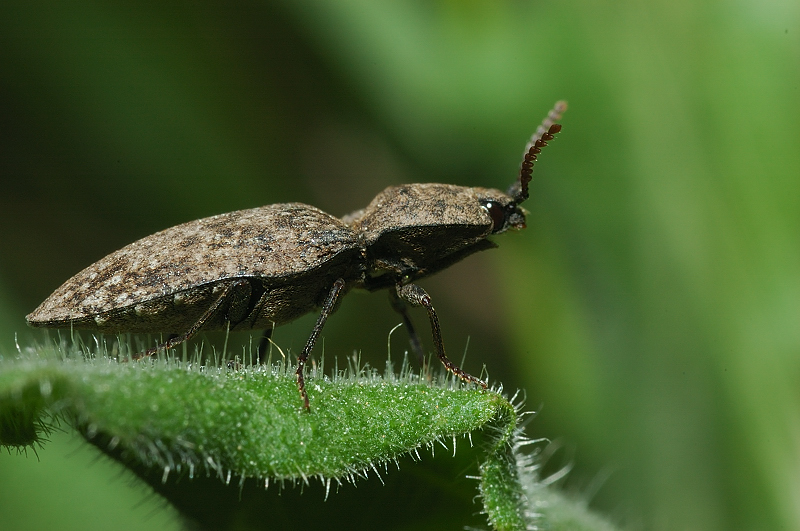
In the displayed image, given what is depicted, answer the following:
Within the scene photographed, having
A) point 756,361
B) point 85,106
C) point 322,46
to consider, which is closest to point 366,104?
point 322,46

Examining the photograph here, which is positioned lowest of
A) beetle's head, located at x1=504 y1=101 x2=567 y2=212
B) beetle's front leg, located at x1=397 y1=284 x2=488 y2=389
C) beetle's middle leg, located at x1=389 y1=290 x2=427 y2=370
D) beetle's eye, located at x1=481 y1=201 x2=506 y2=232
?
beetle's middle leg, located at x1=389 y1=290 x2=427 y2=370

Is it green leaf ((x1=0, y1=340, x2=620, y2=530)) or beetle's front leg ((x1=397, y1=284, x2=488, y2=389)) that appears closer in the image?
green leaf ((x1=0, y1=340, x2=620, y2=530))

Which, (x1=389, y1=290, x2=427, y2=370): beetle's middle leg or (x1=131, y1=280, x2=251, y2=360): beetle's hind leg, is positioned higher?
(x1=389, y1=290, x2=427, y2=370): beetle's middle leg

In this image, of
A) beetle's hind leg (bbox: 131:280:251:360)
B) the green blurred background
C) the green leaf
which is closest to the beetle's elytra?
beetle's hind leg (bbox: 131:280:251:360)

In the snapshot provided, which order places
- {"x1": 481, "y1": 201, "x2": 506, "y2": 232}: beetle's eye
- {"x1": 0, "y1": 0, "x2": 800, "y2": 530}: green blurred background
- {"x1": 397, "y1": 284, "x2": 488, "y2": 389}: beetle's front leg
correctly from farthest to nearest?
{"x1": 0, "y1": 0, "x2": 800, "y2": 530}: green blurred background < {"x1": 481, "y1": 201, "x2": 506, "y2": 232}: beetle's eye < {"x1": 397, "y1": 284, "x2": 488, "y2": 389}: beetle's front leg

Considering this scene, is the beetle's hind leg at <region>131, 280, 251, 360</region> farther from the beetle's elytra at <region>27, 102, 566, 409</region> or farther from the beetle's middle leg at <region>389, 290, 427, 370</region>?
the beetle's middle leg at <region>389, 290, 427, 370</region>

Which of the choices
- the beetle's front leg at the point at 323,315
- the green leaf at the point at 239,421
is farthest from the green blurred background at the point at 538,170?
the green leaf at the point at 239,421

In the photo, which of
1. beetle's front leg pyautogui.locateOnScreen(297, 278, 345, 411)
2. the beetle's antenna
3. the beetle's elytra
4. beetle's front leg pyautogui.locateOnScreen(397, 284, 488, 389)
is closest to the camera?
beetle's front leg pyautogui.locateOnScreen(297, 278, 345, 411)

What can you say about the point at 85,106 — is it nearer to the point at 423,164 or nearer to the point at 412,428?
the point at 423,164

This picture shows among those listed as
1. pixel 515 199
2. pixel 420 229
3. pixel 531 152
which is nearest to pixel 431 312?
pixel 420 229
